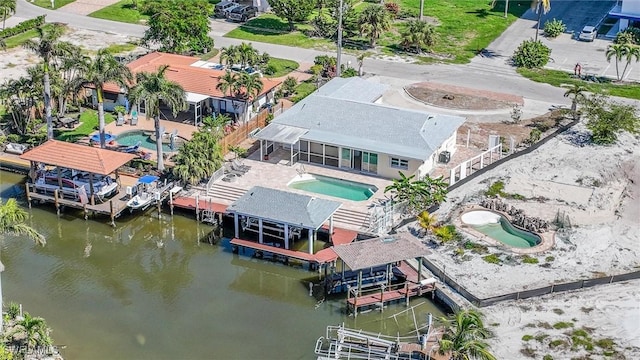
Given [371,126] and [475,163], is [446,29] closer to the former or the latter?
[475,163]

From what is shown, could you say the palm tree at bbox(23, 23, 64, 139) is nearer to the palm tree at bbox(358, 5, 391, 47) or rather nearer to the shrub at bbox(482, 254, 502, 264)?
the shrub at bbox(482, 254, 502, 264)

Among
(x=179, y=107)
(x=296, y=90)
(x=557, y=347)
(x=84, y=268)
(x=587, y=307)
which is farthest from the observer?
(x=296, y=90)

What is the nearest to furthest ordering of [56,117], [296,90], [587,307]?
[587,307]
[56,117]
[296,90]

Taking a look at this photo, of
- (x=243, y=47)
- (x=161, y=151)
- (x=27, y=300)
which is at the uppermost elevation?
(x=243, y=47)

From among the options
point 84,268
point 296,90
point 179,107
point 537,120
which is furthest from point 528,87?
point 84,268

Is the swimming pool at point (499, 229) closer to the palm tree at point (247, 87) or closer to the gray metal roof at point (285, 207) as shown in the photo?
the gray metal roof at point (285, 207)

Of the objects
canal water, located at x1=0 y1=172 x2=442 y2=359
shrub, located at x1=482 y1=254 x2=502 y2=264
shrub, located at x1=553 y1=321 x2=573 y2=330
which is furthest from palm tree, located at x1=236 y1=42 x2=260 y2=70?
shrub, located at x1=553 y1=321 x2=573 y2=330

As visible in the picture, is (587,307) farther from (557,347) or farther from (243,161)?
(243,161)
